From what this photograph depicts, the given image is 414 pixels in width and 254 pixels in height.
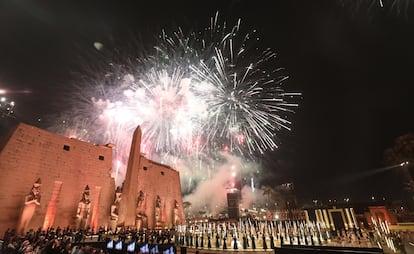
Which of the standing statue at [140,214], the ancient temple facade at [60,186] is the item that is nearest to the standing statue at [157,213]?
the ancient temple facade at [60,186]

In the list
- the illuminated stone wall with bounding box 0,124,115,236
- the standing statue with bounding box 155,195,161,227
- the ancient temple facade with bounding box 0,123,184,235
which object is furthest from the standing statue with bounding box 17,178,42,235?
the standing statue with bounding box 155,195,161,227

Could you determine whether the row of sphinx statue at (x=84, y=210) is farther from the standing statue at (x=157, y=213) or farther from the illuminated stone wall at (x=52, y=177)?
the illuminated stone wall at (x=52, y=177)

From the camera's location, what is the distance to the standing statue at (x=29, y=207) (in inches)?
658

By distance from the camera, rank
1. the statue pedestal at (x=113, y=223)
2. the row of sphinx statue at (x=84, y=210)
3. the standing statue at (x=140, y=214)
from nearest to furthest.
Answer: the row of sphinx statue at (x=84, y=210), the statue pedestal at (x=113, y=223), the standing statue at (x=140, y=214)

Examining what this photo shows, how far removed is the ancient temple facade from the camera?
17562 mm

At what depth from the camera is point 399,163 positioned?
2308cm

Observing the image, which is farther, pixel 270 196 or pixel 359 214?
pixel 270 196

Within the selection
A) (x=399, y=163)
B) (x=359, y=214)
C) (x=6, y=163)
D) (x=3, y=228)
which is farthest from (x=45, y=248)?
(x=359, y=214)

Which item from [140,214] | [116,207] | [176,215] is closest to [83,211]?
[116,207]

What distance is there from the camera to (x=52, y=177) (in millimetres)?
20828

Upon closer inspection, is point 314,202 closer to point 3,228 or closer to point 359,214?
point 359,214

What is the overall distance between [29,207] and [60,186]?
13.7 feet

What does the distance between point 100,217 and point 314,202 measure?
2655 inches

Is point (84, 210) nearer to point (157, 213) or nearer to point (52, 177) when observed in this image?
point (52, 177)
